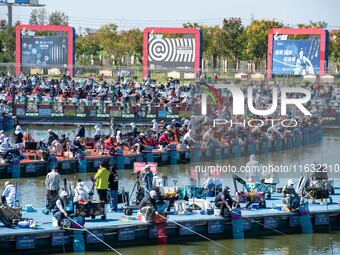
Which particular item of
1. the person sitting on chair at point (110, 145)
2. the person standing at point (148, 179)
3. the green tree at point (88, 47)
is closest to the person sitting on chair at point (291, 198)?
the person standing at point (148, 179)

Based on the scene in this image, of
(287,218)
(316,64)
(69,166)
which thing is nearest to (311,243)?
(287,218)

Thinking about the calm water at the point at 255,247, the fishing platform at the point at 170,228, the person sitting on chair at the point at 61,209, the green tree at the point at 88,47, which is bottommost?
the calm water at the point at 255,247

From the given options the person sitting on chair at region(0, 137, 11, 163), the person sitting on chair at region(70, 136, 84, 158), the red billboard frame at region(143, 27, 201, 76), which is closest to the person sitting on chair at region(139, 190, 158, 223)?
the person sitting on chair at region(0, 137, 11, 163)

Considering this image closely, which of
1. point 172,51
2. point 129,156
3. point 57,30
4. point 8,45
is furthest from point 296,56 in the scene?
point 8,45

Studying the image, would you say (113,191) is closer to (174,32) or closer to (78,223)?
(78,223)

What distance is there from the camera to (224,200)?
102 feet

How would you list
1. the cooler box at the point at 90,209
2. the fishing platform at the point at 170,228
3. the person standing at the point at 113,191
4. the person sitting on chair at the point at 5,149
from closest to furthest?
1. the fishing platform at the point at 170,228
2. the cooler box at the point at 90,209
3. the person standing at the point at 113,191
4. the person sitting on chair at the point at 5,149

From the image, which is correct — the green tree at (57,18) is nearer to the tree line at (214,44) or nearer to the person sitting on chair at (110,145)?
the tree line at (214,44)

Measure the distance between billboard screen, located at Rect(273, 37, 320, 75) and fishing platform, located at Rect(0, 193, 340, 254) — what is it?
1767 inches

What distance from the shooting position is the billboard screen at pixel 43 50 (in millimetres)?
82812

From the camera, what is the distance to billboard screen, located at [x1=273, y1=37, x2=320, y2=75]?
7894 cm

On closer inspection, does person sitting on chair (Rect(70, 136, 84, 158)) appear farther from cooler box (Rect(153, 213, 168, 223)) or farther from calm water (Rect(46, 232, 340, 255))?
cooler box (Rect(153, 213, 168, 223))

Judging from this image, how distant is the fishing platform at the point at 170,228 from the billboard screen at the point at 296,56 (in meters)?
44.9

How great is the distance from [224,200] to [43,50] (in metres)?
53.5
